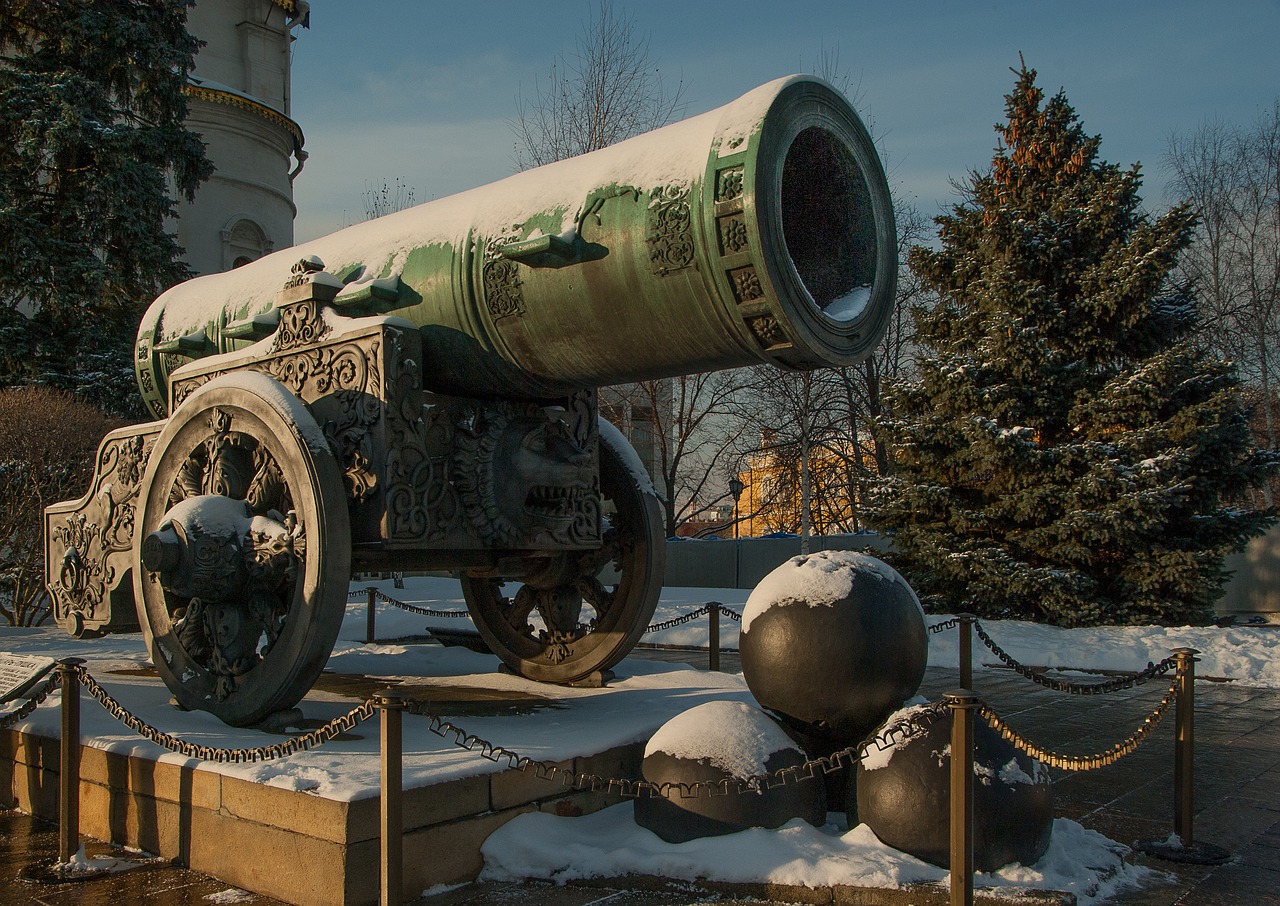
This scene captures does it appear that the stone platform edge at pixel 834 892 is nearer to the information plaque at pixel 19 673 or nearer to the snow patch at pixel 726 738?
the snow patch at pixel 726 738

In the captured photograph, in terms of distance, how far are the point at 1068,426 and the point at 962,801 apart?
1059cm

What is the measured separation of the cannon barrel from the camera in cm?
356

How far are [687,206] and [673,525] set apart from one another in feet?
65.1

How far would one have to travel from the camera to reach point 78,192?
49.1ft

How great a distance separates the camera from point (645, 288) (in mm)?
3867

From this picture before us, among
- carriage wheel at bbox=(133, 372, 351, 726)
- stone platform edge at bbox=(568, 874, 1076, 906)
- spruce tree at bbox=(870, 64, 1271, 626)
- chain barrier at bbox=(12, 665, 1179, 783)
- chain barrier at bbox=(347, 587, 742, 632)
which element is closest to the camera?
stone platform edge at bbox=(568, 874, 1076, 906)

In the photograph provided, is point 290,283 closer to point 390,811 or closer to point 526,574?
point 526,574

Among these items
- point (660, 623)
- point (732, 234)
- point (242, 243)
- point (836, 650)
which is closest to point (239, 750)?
point (836, 650)

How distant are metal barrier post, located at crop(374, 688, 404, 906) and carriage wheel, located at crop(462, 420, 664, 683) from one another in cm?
242

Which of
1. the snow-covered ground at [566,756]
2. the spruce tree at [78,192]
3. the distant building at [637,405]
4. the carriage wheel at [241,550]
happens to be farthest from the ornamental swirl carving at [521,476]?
the distant building at [637,405]

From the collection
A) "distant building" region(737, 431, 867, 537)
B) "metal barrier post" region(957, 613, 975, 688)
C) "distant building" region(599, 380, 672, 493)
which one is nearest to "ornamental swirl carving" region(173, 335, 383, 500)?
"metal barrier post" region(957, 613, 975, 688)

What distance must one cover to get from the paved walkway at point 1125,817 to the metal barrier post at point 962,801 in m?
0.77

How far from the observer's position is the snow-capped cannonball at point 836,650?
400 cm

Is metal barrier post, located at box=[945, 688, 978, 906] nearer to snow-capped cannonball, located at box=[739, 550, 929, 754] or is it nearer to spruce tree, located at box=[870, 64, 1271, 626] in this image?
snow-capped cannonball, located at box=[739, 550, 929, 754]
